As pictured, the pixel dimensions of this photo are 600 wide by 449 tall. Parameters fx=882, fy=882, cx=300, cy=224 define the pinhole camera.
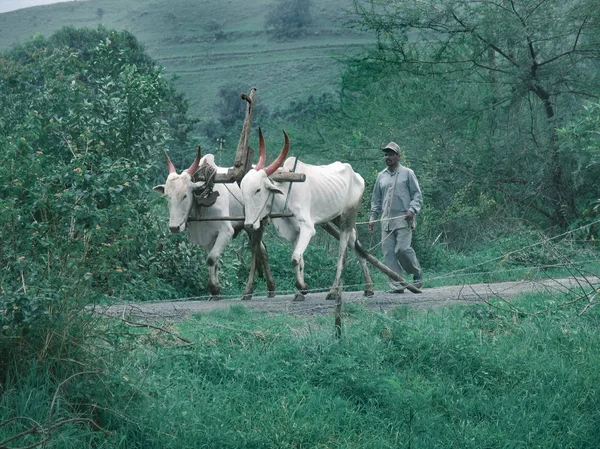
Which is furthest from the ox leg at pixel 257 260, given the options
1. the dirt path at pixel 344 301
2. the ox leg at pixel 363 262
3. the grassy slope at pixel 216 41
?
the grassy slope at pixel 216 41

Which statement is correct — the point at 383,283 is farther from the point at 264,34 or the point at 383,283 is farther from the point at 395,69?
the point at 264,34

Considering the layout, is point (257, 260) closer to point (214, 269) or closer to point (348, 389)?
point (214, 269)

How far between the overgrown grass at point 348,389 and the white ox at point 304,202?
7.94 feet

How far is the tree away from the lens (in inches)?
632

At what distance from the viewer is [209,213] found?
11188mm

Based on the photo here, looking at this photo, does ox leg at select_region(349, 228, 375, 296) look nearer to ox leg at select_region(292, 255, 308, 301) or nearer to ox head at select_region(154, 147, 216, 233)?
ox leg at select_region(292, 255, 308, 301)

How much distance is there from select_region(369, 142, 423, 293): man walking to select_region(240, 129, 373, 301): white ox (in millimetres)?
483

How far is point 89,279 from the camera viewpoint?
574 centimetres

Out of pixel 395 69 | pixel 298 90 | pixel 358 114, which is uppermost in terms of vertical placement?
pixel 395 69

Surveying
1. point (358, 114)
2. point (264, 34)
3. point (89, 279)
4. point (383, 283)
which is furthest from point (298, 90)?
point (89, 279)

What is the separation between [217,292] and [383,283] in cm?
278

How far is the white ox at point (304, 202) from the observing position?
33.6ft

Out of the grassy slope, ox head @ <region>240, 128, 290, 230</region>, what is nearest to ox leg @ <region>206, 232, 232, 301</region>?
ox head @ <region>240, 128, 290, 230</region>

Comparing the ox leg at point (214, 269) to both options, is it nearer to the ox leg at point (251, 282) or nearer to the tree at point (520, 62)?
the ox leg at point (251, 282)
